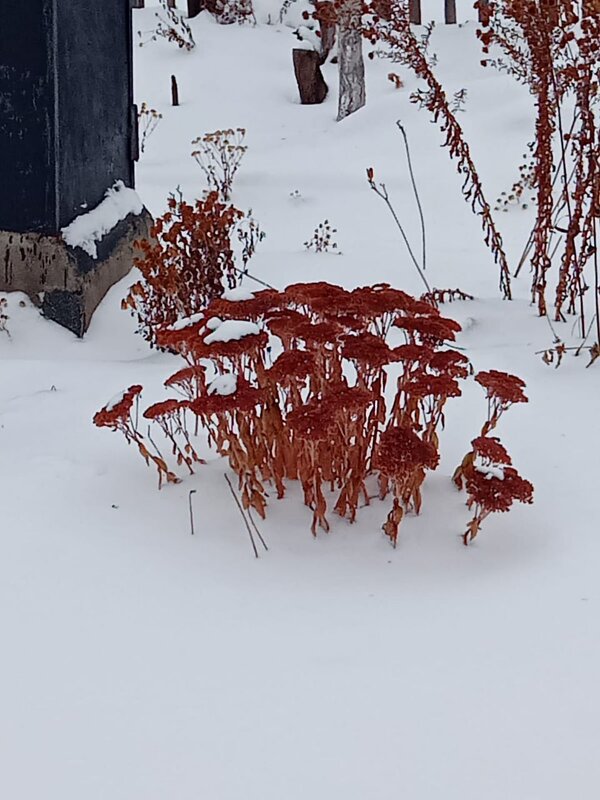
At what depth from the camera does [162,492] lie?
93.2 inches

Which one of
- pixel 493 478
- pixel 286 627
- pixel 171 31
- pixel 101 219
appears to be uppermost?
pixel 171 31

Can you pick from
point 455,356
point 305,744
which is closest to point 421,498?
point 455,356

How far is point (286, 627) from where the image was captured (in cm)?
179

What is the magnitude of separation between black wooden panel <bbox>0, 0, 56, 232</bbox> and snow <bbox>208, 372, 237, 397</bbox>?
2.18 meters

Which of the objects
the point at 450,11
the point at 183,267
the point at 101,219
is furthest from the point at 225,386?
the point at 450,11

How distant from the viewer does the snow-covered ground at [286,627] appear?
4.63 feet

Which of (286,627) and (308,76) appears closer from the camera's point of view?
(286,627)

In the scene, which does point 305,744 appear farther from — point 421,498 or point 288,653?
point 421,498

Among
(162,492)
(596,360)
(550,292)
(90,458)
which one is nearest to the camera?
(162,492)

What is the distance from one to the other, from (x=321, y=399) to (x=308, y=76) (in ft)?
34.4

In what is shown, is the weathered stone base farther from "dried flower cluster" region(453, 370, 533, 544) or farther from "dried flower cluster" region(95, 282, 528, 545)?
"dried flower cluster" region(453, 370, 533, 544)

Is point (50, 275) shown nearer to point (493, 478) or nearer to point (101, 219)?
point (101, 219)

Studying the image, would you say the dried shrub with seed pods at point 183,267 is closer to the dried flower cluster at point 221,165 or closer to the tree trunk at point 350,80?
the dried flower cluster at point 221,165

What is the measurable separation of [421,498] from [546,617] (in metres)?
0.51
